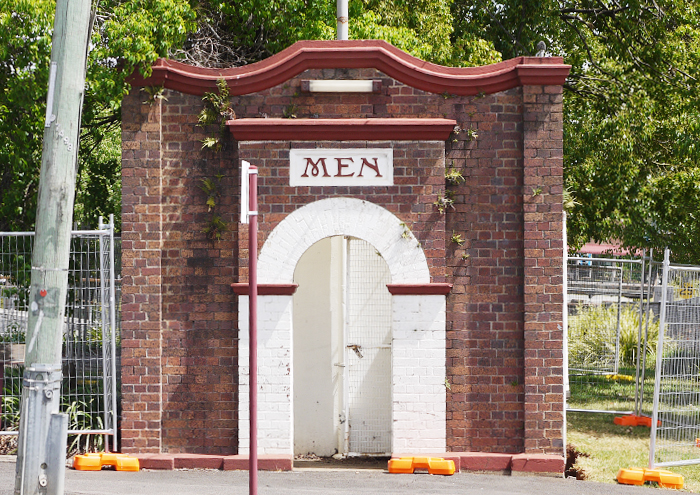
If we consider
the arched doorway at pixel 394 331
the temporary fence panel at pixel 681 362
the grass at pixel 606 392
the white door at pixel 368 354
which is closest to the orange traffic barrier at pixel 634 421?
the grass at pixel 606 392

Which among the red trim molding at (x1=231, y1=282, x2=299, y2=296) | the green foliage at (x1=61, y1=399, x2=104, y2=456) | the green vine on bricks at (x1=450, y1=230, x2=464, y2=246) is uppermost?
the green vine on bricks at (x1=450, y1=230, x2=464, y2=246)

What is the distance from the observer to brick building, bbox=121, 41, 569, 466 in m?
7.64

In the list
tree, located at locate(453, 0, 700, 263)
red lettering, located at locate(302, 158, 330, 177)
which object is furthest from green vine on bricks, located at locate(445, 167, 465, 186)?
tree, located at locate(453, 0, 700, 263)

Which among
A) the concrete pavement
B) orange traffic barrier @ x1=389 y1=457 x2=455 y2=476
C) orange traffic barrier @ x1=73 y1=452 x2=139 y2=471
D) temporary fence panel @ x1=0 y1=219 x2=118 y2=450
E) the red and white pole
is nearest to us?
the red and white pole

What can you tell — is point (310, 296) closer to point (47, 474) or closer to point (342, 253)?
point (342, 253)

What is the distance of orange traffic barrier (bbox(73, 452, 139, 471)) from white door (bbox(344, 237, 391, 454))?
2.47 m

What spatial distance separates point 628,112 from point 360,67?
7171 mm

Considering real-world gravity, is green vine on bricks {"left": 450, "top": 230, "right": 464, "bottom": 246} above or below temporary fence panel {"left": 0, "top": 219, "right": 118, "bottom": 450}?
above

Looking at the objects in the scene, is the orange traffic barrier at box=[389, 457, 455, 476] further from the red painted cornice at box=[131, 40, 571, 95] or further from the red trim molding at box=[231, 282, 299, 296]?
the red painted cornice at box=[131, 40, 571, 95]

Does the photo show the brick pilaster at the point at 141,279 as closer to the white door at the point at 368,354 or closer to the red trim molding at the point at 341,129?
the red trim molding at the point at 341,129

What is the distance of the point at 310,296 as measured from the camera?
8.83 metres

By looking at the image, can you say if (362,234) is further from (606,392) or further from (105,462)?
(606,392)

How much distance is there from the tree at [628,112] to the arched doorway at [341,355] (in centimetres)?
590

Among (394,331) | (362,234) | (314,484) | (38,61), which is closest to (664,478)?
(394,331)
